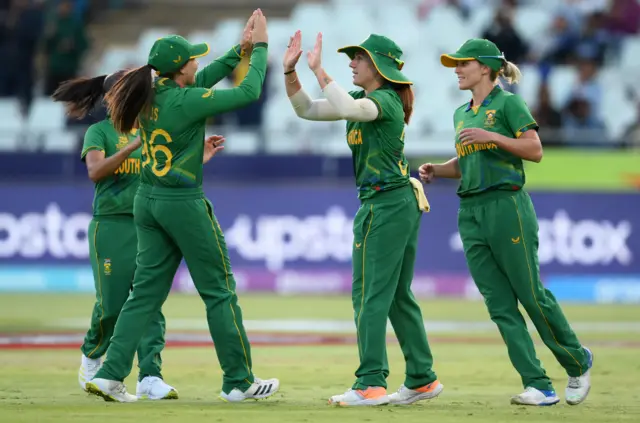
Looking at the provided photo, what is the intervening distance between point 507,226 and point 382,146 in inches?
38.4

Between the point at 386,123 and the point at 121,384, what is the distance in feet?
7.89

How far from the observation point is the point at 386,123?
795 cm

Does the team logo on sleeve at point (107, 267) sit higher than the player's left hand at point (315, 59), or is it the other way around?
the player's left hand at point (315, 59)

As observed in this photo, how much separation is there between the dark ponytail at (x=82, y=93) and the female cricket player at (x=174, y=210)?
0.85 m

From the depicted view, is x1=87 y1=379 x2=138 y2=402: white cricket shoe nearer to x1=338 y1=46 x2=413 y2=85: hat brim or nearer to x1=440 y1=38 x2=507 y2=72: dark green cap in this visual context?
x1=338 y1=46 x2=413 y2=85: hat brim

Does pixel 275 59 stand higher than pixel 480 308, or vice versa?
pixel 275 59

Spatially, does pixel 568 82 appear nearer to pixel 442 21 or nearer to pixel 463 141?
pixel 442 21

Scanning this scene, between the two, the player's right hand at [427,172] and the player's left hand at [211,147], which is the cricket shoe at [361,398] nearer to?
the player's right hand at [427,172]

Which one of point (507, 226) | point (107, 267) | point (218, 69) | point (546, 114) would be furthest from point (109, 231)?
point (546, 114)

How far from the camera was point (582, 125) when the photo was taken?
19359 mm

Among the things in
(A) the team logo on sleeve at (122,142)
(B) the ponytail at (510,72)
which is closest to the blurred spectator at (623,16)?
(B) the ponytail at (510,72)

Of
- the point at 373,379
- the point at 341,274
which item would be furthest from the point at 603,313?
the point at 373,379

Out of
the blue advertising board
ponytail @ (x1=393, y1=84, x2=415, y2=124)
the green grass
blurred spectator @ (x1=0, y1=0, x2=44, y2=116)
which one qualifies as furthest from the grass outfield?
blurred spectator @ (x1=0, y1=0, x2=44, y2=116)

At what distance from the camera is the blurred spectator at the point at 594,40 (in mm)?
20875
